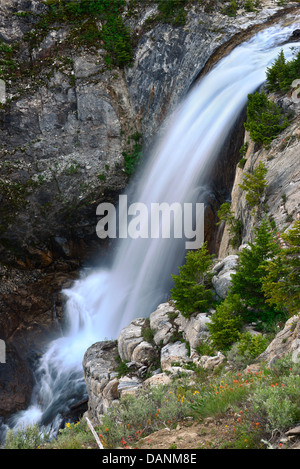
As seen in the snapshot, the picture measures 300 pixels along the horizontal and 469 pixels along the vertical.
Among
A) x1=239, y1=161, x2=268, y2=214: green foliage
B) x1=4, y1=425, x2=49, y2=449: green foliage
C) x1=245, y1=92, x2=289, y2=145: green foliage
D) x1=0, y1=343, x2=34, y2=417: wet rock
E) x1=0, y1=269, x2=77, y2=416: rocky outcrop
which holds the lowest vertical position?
x1=0, y1=343, x2=34, y2=417: wet rock

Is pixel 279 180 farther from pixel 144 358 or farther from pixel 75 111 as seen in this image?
pixel 75 111

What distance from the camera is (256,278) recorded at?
10633 millimetres

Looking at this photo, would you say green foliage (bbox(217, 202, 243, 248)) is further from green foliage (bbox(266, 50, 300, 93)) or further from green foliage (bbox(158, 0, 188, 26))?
green foliage (bbox(158, 0, 188, 26))

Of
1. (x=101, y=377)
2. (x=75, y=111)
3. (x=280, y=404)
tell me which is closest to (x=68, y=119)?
(x=75, y=111)

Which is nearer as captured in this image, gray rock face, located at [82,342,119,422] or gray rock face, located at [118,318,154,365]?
gray rock face, located at [82,342,119,422]

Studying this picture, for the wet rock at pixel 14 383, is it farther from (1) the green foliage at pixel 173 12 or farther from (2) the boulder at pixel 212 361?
(1) the green foliage at pixel 173 12

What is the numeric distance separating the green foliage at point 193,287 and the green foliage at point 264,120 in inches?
266

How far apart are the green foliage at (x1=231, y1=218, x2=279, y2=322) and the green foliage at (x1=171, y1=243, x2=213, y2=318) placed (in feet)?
5.76

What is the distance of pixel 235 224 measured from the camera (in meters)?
16.6

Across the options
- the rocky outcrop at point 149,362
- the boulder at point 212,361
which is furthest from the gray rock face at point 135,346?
the boulder at point 212,361

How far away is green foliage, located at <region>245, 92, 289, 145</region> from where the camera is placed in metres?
16.2

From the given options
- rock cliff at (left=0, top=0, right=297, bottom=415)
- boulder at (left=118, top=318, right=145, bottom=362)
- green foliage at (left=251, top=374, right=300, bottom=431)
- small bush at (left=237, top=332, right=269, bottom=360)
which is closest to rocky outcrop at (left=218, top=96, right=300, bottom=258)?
small bush at (left=237, top=332, right=269, bottom=360)
